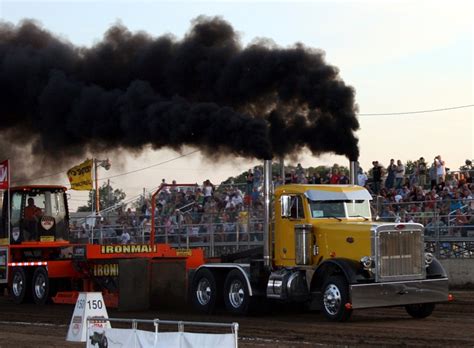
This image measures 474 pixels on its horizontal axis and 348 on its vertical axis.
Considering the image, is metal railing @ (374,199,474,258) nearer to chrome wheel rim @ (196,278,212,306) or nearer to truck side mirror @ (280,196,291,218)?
chrome wheel rim @ (196,278,212,306)

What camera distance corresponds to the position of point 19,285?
24719mm

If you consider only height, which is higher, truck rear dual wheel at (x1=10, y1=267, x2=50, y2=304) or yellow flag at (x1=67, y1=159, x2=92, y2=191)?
yellow flag at (x1=67, y1=159, x2=92, y2=191)

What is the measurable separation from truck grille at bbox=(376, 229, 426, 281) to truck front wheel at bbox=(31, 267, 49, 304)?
9811 millimetres

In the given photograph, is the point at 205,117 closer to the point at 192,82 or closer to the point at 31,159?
the point at 192,82

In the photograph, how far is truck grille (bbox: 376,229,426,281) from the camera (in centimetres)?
1716

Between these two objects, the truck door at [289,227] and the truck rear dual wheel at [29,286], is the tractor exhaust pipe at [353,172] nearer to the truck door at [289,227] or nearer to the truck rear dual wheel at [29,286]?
the truck door at [289,227]

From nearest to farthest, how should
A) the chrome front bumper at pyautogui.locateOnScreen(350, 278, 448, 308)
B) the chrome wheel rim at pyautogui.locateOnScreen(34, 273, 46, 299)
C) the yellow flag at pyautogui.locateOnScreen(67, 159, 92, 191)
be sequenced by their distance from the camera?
1. the chrome front bumper at pyautogui.locateOnScreen(350, 278, 448, 308)
2. the chrome wheel rim at pyautogui.locateOnScreen(34, 273, 46, 299)
3. the yellow flag at pyautogui.locateOnScreen(67, 159, 92, 191)

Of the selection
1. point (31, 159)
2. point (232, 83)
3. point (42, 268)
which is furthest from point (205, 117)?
point (31, 159)

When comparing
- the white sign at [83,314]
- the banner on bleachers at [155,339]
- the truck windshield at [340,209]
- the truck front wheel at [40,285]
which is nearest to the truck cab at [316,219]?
the truck windshield at [340,209]

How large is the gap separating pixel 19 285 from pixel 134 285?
494 centimetres

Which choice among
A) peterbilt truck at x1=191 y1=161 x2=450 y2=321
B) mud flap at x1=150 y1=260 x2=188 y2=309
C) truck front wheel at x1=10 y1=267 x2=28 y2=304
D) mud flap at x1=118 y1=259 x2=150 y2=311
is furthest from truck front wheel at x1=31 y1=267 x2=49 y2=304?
peterbilt truck at x1=191 y1=161 x2=450 y2=321

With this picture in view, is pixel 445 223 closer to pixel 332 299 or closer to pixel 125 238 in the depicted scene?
pixel 332 299

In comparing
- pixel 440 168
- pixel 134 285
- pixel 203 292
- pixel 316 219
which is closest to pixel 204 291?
pixel 203 292

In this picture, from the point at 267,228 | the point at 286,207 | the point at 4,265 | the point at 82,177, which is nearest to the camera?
the point at 286,207
